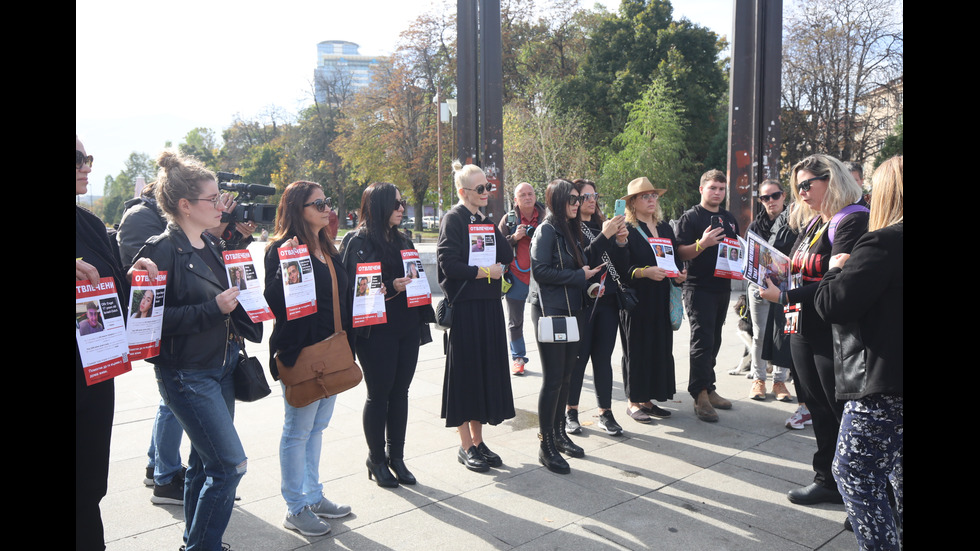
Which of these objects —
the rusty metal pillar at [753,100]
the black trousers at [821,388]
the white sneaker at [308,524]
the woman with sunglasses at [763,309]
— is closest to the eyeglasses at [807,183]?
the black trousers at [821,388]

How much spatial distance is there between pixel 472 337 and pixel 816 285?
86.0 inches

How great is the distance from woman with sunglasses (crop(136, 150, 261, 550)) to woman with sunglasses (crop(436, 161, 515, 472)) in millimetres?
1718

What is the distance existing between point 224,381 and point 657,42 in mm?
37889

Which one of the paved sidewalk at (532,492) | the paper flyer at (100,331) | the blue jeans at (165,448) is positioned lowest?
the paved sidewalk at (532,492)

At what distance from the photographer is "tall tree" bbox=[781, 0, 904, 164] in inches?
1085

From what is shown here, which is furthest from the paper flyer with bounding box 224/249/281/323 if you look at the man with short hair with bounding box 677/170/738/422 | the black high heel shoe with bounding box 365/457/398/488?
the man with short hair with bounding box 677/170/738/422

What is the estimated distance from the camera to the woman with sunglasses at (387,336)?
4.18 meters

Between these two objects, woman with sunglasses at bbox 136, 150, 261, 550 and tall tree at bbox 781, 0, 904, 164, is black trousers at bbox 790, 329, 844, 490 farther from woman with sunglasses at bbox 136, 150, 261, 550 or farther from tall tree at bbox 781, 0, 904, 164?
tall tree at bbox 781, 0, 904, 164

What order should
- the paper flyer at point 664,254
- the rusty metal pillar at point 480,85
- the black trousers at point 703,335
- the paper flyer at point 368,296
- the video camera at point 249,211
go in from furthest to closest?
the rusty metal pillar at point 480,85, the black trousers at point 703,335, the paper flyer at point 664,254, the paper flyer at point 368,296, the video camera at point 249,211

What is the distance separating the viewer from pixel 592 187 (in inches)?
217

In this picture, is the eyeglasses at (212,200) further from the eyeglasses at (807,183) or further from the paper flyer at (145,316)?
the eyeglasses at (807,183)

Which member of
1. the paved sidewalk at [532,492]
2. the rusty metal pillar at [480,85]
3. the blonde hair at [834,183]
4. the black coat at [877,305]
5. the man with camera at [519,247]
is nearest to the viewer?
the black coat at [877,305]

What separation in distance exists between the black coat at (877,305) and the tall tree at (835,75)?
29.4 meters

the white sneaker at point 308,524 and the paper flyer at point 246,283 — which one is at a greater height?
the paper flyer at point 246,283
